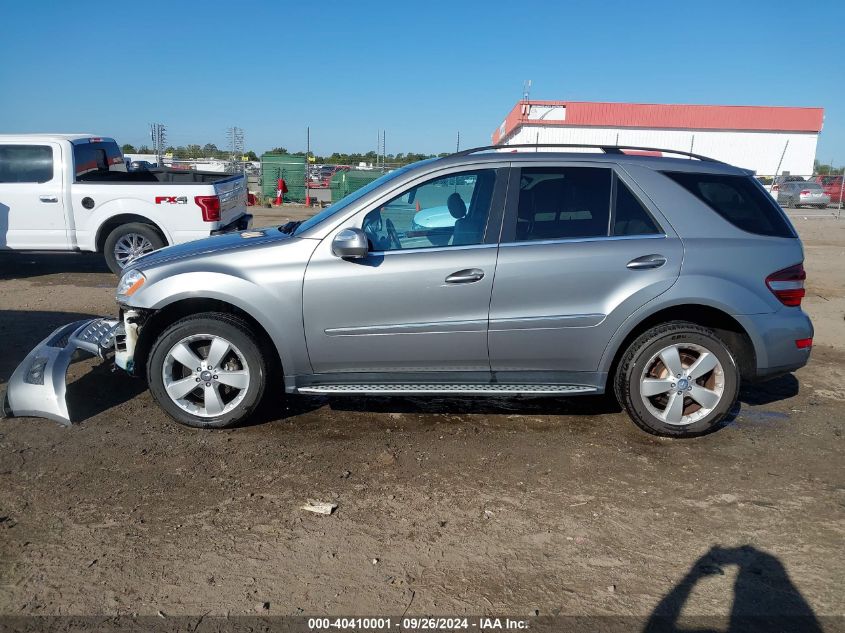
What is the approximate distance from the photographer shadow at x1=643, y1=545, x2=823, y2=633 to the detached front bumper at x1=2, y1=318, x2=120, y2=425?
3.71 metres

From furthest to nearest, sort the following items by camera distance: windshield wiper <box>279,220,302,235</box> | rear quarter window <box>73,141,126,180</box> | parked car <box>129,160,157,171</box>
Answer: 1. parked car <box>129,160,157,171</box>
2. rear quarter window <box>73,141,126,180</box>
3. windshield wiper <box>279,220,302,235</box>

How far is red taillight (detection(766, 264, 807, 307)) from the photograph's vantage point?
4195 mm

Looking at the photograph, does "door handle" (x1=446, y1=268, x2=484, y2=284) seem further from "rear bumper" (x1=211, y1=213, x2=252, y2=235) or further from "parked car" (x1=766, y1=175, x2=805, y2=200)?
"parked car" (x1=766, y1=175, x2=805, y2=200)

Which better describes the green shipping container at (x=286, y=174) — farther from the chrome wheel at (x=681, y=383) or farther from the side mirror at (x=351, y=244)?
the chrome wheel at (x=681, y=383)

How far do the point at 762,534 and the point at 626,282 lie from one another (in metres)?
1.58

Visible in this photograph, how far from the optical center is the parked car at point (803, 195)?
2939 cm

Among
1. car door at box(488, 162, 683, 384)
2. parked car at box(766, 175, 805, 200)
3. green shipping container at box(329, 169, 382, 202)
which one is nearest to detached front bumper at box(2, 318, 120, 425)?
car door at box(488, 162, 683, 384)

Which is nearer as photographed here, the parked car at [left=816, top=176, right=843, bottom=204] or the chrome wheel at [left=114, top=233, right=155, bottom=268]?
the chrome wheel at [left=114, top=233, right=155, bottom=268]

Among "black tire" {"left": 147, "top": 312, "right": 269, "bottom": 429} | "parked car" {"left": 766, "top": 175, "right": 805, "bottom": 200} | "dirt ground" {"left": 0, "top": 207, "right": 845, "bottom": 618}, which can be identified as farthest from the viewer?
"parked car" {"left": 766, "top": 175, "right": 805, "bottom": 200}

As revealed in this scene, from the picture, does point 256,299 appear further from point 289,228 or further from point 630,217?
point 630,217

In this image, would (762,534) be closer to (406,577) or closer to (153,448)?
(406,577)

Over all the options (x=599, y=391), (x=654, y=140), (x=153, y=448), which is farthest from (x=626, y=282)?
(x=654, y=140)

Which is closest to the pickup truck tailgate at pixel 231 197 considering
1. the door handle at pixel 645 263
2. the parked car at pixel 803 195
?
the door handle at pixel 645 263

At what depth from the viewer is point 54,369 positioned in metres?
4.43
